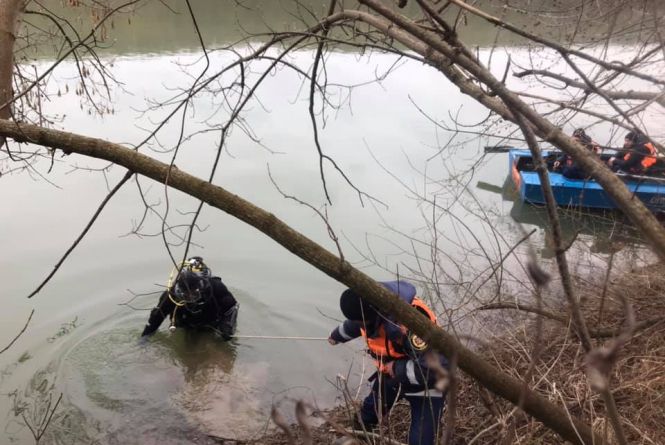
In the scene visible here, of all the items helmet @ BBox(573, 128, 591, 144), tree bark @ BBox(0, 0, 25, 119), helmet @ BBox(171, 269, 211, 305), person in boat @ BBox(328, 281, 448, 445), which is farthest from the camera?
helmet @ BBox(171, 269, 211, 305)

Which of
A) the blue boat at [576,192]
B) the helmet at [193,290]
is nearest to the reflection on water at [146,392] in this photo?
the helmet at [193,290]

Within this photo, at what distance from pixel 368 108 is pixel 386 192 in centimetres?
464

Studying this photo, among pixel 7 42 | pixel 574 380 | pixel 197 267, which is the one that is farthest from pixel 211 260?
pixel 574 380

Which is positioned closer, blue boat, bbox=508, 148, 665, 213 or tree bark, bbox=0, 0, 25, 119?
tree bark, bbox=0, 0, 25, 119

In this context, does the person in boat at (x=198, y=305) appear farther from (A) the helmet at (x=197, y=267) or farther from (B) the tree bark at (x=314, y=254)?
(B) the tree bark at (x=314, y=254)

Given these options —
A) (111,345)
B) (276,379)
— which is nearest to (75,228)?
(111,345)

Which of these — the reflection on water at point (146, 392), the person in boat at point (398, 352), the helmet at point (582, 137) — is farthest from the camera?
the reflection on water at point (146, 392)

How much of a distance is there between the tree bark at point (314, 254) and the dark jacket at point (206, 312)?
350 cm

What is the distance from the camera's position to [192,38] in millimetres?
17469

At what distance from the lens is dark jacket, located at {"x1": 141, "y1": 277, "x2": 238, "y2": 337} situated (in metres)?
5.86

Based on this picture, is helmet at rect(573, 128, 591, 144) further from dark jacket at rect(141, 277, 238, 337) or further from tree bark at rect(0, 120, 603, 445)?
dark jacket at rect(141, 277, 238, 337)

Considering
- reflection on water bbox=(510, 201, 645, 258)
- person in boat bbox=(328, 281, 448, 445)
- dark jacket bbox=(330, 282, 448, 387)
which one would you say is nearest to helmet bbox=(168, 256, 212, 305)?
person in boat bbox=(328, 281, 448, 445)

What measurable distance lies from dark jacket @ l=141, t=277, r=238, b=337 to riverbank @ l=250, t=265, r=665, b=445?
5.59 feet

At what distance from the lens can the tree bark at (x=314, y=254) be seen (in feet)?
7.46
